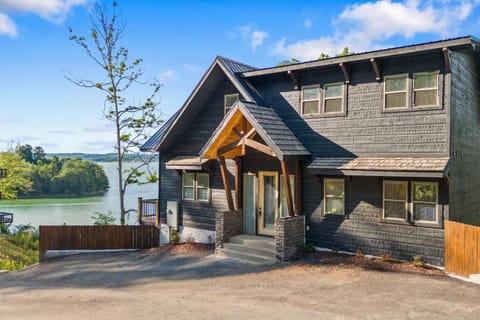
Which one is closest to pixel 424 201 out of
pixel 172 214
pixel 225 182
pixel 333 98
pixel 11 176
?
pixel 333 98

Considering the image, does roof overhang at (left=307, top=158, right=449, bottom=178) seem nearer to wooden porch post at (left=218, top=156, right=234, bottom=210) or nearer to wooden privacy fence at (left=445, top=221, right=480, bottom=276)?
wooden privacy fence at (left=445, top=221, right=480, bottom=276)

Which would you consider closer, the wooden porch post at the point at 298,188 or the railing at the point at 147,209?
the wooden porch post at the point at 298,188

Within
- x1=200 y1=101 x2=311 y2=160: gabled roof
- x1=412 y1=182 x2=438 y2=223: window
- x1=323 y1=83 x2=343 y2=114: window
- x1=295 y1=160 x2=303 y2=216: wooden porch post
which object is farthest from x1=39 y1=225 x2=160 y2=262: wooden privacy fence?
x1=412 y1=182 x2=438 y2=223: window

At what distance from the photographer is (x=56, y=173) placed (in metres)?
68.1

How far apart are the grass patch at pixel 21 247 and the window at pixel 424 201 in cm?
1971

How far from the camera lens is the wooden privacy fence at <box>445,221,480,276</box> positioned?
9172 mm

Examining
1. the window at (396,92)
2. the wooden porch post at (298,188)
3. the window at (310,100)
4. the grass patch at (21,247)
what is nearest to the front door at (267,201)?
the wooden porch post at (298,188)

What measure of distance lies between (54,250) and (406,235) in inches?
485

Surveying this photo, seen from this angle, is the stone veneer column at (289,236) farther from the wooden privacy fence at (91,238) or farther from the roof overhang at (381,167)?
the wooden privacy fence at (91,238)

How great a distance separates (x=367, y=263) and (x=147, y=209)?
34.7 ft

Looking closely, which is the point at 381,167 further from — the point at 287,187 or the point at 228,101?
the point at 228,101

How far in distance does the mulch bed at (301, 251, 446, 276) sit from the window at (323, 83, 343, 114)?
4481 millimetres

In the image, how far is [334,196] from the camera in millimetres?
12133

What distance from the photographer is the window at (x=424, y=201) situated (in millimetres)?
10414
